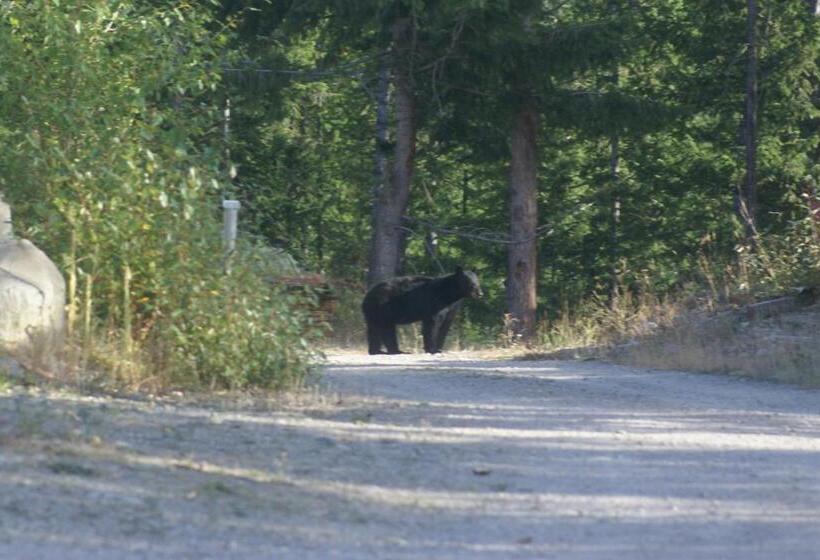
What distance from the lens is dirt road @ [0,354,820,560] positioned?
709 cm

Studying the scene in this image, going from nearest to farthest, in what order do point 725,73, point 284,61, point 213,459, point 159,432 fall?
point 213,459, point 159,432, point 284,61, point 725,73

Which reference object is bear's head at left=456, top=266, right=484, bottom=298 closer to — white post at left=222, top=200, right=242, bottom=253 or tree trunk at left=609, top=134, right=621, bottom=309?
white post at left=222, top=200, right=242, bottom=253

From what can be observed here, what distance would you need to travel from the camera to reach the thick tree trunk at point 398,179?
2641cm

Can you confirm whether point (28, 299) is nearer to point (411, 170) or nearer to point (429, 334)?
point (429, 334)

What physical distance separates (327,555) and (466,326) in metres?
30.3

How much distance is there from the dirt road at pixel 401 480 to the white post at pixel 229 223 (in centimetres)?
167

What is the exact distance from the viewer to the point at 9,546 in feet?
21.7

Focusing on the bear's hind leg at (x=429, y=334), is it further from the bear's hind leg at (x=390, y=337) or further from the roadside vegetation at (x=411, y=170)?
the roadside vegetation at (x=411, y=170)

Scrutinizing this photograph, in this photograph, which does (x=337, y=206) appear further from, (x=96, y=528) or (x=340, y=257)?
(x=96, y=528)

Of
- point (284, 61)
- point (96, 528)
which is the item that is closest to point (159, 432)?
point (96, 528)

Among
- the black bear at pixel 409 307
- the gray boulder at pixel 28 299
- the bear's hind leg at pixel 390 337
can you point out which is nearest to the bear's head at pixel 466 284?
the black bear at pixel 409 307

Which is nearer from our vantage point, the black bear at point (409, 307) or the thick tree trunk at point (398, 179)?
the black bear at point (409, 307)

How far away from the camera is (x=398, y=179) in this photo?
91.0ft

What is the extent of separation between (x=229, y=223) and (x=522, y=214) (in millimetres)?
15170
